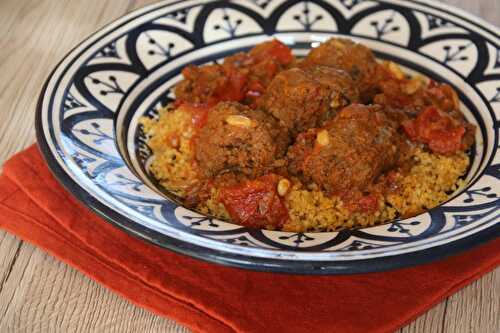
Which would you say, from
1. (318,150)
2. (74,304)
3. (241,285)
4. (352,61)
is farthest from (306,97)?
(74,304)

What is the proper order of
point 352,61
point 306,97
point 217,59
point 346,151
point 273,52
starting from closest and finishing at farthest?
point 346,151 < point 306,97 < point 352,61 < point 273,52 < point 217,59

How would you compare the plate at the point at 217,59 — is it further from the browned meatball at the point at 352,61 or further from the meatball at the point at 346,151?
the browned meatball at the point at 352,61

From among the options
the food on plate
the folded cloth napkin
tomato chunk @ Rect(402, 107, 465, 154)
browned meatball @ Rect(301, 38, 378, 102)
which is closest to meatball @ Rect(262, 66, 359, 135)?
the food on plate

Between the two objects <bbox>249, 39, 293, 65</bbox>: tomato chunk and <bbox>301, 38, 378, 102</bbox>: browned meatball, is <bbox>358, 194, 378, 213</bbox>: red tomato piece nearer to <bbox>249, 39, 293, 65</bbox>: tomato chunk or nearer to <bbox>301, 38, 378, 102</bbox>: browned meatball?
<bbox>301, 38, 378, 102</bbox>: browned meatball

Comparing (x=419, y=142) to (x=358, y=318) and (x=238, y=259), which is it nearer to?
(x=358, y=318)

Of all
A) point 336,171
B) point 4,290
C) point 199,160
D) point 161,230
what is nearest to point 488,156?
point 336,171

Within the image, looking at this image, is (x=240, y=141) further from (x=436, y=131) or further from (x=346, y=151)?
(x=436, y=131)

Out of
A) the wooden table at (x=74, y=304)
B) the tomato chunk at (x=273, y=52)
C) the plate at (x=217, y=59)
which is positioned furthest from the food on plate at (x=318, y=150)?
the wooden table at (x=74, y=304)
